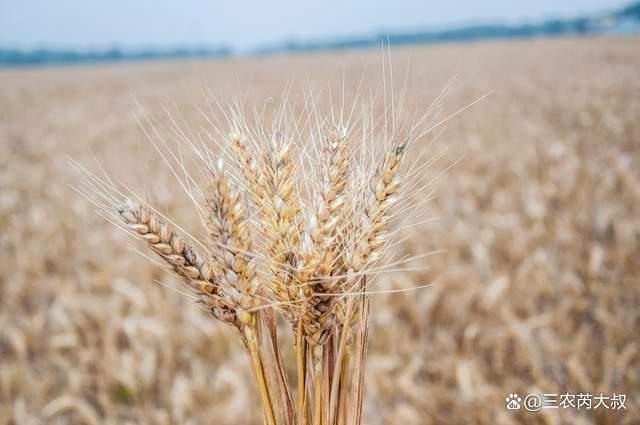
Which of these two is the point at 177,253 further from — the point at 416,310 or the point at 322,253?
the point at 416,310

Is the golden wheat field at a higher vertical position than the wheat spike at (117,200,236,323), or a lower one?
lower

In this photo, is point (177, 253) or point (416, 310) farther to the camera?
point (416, 310)

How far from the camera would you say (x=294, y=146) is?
83 centimetres

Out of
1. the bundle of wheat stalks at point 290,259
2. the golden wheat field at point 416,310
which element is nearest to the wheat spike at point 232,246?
the bundle of wheat stalks at point 290,259

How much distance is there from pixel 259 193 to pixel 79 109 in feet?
53.6

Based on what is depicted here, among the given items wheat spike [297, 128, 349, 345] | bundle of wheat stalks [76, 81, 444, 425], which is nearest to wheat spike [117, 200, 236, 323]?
bundle of wheat stalks [76, 81, 444, 425]

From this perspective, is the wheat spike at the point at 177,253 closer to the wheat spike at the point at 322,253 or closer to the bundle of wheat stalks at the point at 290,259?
the bundle of wheat stalks at the point at 290,259

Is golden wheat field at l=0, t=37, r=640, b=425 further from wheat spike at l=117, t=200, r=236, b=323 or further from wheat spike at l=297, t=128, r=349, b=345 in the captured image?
wheat spike at l=297, t=128, r=349, b=345

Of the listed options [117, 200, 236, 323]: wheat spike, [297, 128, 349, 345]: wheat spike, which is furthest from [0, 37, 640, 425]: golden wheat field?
[297, 128, 349, 345]: wheat spike

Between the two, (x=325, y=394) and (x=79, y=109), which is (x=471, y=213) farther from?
(x=79, y=109)

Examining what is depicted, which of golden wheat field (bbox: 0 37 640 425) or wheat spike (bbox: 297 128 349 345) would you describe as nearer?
wheat spike (bbox: 297 128 349 345)

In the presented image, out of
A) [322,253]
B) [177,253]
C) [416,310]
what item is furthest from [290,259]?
[416,310]

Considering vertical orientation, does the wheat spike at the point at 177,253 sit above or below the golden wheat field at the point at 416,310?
above

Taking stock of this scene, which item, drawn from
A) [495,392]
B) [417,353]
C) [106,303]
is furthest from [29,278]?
[495,392]
